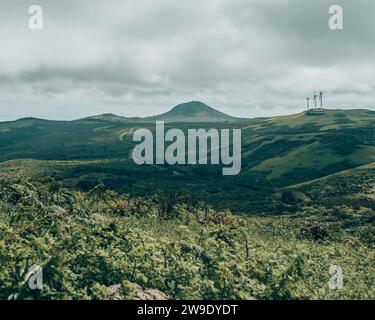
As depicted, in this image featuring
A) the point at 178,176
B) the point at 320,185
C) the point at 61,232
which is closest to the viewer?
the point at 61,232

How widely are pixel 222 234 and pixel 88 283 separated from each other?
12.8 m

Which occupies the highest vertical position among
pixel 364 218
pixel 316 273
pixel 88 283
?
pixel 88 283

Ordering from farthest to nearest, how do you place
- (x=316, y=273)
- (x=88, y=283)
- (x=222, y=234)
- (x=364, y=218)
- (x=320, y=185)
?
(x=320, y=185), (x=364, y=218), (x=222, y=234), (x=316, y=273), (x=88, y=283)

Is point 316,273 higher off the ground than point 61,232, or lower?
lower

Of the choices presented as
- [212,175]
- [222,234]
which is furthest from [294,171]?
[222,234]

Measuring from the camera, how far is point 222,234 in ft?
101

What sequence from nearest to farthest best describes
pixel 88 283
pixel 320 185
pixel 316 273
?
pixel 88 283, pixel 316 273, pixel 320 185

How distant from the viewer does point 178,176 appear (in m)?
190
